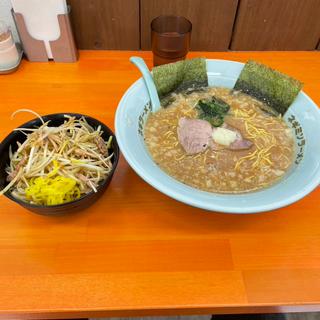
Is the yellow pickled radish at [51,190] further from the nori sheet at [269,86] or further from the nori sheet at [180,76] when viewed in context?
the nori sheet at [269,86]

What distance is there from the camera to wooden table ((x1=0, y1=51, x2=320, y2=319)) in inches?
27.6

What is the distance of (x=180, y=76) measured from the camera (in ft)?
3.45

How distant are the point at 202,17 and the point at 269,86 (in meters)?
0.48

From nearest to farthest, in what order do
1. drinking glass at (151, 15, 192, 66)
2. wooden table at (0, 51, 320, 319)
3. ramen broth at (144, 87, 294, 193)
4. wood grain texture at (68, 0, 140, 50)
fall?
wooden table at (0, 51, 320, 319)
ramen broth at (144, 87, 294, 193)
drinking glass at (151, 15, 192, 66)
wood grain texture at (68, 0, 140, 50)

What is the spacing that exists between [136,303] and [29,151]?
48 cm

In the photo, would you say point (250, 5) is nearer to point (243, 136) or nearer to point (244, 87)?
point (244, 87)

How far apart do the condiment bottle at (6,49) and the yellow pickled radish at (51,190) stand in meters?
0.65

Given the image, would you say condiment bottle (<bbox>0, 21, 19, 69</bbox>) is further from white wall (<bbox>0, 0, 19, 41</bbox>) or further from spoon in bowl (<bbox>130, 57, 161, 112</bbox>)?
spoon in bowl (<bbox>130, 57, 161, 112</bbox>)

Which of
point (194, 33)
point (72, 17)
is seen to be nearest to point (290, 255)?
point (194, 33)

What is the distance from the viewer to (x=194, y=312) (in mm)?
712

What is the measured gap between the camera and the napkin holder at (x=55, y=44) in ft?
3.88

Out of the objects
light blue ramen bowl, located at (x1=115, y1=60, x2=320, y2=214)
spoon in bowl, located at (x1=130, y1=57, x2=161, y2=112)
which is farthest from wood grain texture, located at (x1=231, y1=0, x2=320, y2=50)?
spoon in bowl, located at (x1=130, y1=57, x2=161, y2=112)

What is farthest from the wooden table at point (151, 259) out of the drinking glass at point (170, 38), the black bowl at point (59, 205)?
the drinking glass at point (170, 38)

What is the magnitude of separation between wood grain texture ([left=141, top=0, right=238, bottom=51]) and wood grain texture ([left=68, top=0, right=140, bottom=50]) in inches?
1.7
